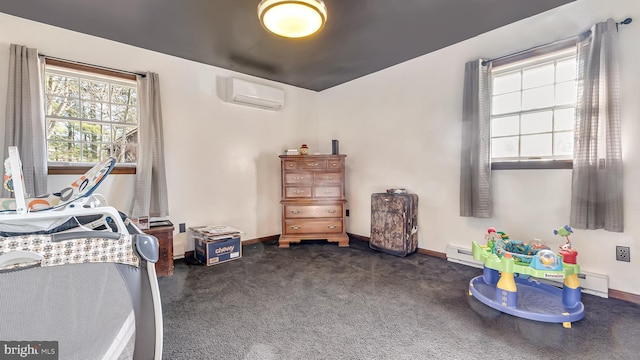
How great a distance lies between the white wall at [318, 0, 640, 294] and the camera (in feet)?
6.77

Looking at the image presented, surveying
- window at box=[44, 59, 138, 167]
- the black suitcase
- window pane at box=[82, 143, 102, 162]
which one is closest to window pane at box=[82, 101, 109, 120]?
window at box=[44, 59, 138, 167]

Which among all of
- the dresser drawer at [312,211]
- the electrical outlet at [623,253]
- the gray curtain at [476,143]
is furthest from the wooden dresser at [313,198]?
the electrical outlet at [623,253]

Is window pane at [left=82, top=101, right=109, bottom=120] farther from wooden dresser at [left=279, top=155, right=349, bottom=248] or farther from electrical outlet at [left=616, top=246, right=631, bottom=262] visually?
electrical outlet at [left=616, top=246, right=631, bottom=262]

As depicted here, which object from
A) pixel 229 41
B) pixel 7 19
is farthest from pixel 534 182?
pixel 7 19

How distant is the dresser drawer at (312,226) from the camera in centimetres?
368

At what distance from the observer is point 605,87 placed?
2.05 meters

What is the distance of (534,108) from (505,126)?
10.5 inches

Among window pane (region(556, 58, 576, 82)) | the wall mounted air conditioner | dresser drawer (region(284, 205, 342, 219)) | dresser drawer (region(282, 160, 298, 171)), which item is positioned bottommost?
dresser drawer (region(284, 205, 342, 219))

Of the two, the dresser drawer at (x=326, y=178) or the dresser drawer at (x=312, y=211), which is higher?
the dresser drawer at (x=326, y=178)

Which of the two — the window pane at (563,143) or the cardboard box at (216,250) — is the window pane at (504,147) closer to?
the window pane at (563,143)

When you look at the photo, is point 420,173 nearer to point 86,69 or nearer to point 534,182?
point 534,182

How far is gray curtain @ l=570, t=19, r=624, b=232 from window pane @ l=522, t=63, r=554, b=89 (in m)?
0.29

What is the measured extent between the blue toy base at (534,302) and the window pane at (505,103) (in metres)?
1.55

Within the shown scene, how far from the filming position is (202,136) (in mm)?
3408
